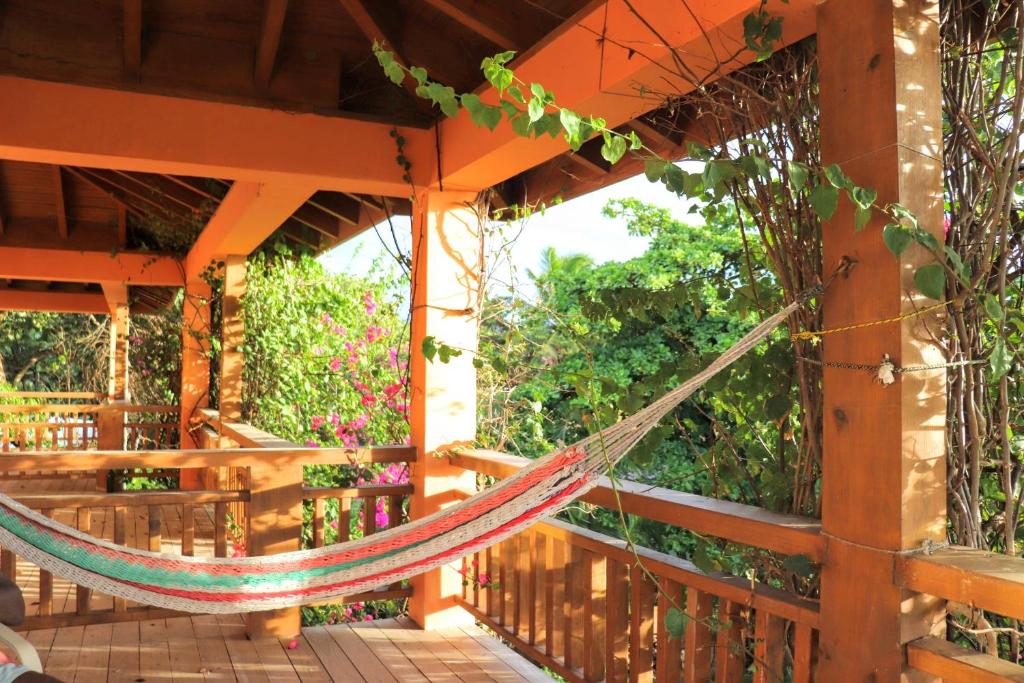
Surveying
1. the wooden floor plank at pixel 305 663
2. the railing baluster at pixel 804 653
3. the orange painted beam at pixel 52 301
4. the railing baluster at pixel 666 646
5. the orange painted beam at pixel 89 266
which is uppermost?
the orange painted beam at pixel 89 266

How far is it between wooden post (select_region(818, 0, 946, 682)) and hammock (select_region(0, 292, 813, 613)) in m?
0.64

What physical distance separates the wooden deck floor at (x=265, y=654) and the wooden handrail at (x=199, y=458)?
2.04 feet

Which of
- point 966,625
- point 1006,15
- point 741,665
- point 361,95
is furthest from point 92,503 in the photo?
point 1006,15

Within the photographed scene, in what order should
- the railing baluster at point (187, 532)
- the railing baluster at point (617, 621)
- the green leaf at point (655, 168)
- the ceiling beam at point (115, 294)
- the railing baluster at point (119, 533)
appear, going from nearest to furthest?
the green leaf at point (655, 168), the railing baluster at point (617, 621), the railing baluster at point (119, 533), the railing baluster at point (187, 532), the ceiling beam at point (115, 294)

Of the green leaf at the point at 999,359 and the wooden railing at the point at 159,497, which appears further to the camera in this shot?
the wooden railing at the point at 159,497

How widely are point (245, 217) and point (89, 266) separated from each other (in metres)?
2.98

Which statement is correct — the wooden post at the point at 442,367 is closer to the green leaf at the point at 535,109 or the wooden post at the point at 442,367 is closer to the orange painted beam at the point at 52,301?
the green leaf at the point at 535,109

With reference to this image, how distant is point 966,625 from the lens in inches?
59.5

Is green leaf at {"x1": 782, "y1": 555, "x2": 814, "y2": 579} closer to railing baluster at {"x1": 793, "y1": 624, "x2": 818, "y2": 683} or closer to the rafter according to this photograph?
railing baluster at {"x1": 793, "y1": 624, "x2": 818, "y2": 683}

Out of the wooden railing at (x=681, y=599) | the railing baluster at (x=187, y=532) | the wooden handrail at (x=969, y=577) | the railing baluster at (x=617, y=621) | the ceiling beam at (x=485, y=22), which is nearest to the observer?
the wooden handrail at (x=969, y=577)

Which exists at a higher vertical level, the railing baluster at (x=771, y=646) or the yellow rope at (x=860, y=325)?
the yellow rope at (x=860, y=325)

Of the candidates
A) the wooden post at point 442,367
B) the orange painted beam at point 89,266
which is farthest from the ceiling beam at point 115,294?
the wooden post at point 442,367

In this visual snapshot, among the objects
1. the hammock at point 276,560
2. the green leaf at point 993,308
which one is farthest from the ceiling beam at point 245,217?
the green leaf at point 993,308

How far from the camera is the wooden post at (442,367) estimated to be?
3236mm
